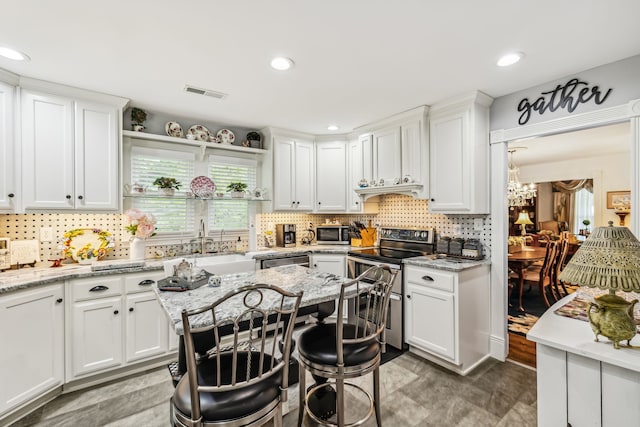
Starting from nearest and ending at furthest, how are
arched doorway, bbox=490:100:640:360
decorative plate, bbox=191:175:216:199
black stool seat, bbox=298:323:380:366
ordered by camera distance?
black stool seat, bbox=298:323:380:366 < arched doorway, bbox=490:100:640:360 < decorative plate, bbox=191:175:216:199

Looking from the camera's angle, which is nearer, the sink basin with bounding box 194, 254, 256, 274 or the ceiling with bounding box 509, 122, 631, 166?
the sink basin with bounding box 194, 254, 256, 274

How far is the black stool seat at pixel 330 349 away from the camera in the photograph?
1.59m

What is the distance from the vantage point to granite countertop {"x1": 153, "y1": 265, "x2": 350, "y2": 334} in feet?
4.52

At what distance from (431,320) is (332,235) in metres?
1.85

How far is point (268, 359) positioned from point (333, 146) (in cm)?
319

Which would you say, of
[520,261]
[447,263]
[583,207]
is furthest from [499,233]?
[583,207]

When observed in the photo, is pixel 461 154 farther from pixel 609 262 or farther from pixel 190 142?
pixel 190 142

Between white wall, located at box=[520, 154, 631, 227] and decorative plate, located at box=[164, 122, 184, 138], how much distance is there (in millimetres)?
7585

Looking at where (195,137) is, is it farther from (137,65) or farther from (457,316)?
(457,316)

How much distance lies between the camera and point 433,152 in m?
3.11

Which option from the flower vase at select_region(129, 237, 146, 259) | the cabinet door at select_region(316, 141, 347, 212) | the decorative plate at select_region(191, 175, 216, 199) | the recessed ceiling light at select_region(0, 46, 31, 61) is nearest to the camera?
the recessed ceiling light at select_region(0, 46, 31, 61)

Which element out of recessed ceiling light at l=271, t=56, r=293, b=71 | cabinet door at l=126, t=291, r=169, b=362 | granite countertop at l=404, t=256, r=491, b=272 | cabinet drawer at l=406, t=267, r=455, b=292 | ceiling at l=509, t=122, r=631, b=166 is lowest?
cabinet door at l=126, t=291, r=169, b=362

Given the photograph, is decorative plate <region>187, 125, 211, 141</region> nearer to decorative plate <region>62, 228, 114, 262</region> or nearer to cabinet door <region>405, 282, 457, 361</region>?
decorative plate <region>62, 228, 114, 262</region>

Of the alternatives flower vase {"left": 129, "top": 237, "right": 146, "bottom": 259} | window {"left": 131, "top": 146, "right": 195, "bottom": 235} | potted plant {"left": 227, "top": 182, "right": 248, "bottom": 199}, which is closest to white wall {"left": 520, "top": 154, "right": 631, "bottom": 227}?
potted plant {"left": 227, "top": 182, "right": 248, "bottom": 199}
